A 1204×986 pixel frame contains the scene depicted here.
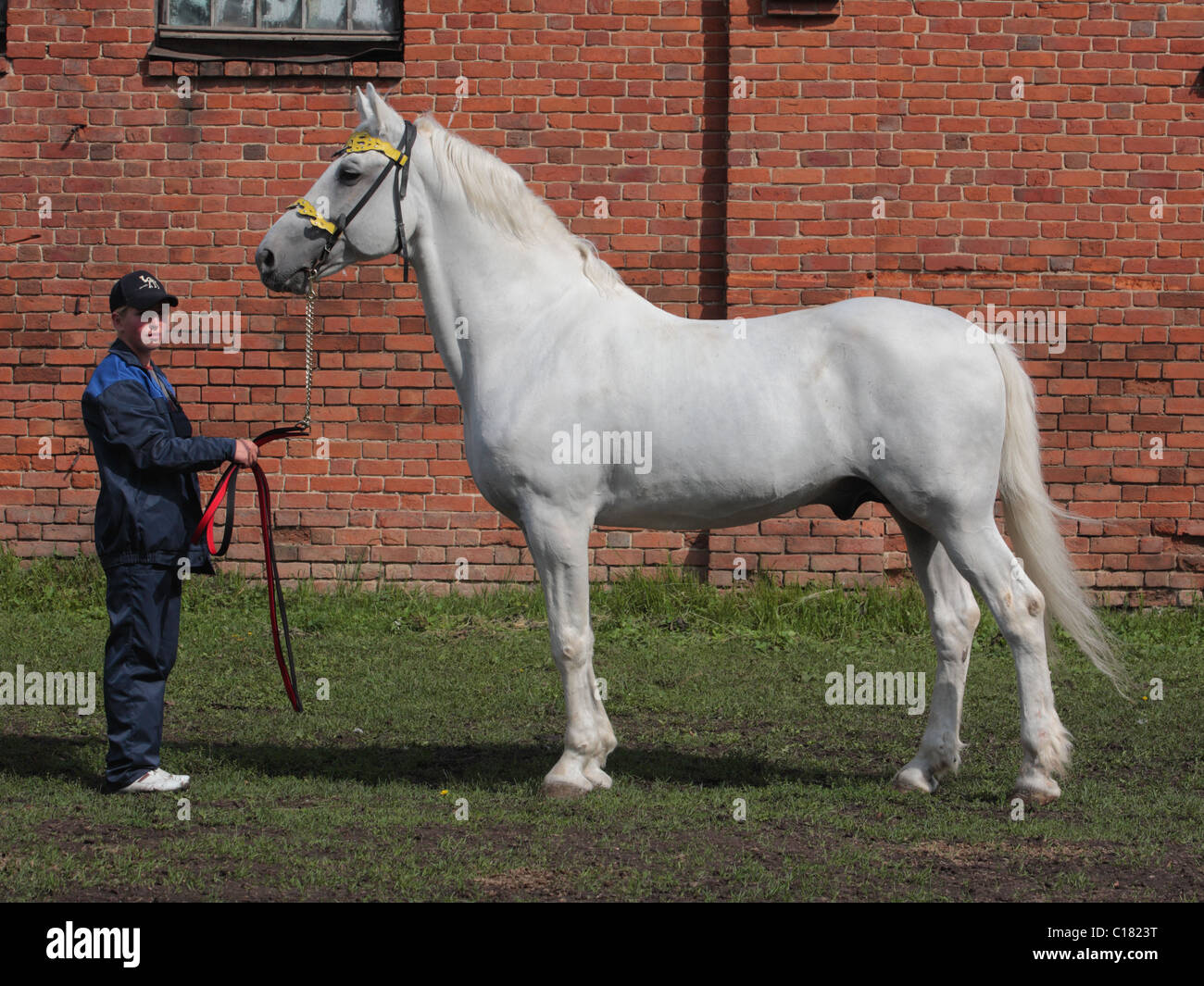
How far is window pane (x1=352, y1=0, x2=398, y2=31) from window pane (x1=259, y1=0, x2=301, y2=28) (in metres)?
0.37

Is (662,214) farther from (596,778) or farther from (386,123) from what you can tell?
(596,778)

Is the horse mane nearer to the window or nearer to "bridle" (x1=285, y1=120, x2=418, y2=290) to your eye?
"bridle" (x1=285, y1=120, x2=418, y2=290)

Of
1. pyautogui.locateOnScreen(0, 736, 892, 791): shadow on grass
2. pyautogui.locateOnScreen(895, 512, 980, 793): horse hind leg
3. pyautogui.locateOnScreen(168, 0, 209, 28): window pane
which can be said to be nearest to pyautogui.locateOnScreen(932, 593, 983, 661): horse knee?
pyautogui.locateOnScreen(895, 512, 980, 793): horse hind leg

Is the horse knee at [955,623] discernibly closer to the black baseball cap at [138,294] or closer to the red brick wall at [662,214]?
the red brick wall at [662,214]

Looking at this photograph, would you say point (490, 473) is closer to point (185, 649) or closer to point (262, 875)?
point (262, 875)

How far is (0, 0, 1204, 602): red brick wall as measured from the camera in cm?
799

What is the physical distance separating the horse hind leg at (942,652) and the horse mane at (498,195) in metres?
1.58

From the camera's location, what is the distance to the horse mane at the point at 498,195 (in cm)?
488

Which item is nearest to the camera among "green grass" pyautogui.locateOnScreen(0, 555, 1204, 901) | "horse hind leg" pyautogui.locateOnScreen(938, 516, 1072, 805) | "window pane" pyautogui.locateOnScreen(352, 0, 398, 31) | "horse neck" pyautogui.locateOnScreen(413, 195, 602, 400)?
"green grass" pyautogui.locateOnScreen(0, 555, 1204, 901)

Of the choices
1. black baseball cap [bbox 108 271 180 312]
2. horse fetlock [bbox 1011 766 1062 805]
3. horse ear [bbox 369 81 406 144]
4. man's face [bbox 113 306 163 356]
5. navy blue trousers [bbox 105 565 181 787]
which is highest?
horse ear [bbox 369 81 406 144]

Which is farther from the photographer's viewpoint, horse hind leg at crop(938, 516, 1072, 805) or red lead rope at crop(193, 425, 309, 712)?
red lead rope at crop(193, 425, 309, 712)

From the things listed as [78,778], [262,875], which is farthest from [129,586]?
[262,875]

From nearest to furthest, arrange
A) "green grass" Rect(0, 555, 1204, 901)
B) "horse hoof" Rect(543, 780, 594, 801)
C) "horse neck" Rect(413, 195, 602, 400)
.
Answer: "green grass" Rect(0, 555, 1204, 901)
"horse hoof" Rect(543, 780, 594, 801)
"horse neck" Rect(413, 195, 602, 400)

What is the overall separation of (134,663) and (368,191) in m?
2.00
